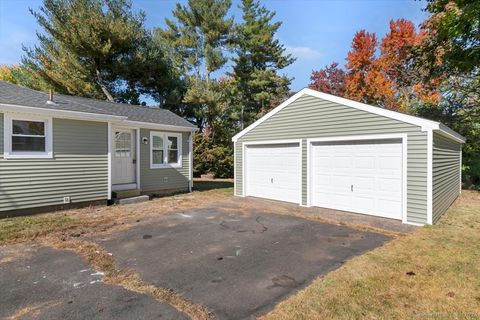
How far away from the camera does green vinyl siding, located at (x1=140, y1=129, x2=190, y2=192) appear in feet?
35.4

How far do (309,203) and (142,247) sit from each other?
5.45m

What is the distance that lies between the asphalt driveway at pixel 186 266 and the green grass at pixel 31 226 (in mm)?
615

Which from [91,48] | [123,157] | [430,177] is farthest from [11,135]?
[91,48]

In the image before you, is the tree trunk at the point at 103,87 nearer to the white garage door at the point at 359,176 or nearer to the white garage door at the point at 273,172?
the white garage door at the point at 273,172

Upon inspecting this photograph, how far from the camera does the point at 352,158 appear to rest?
26.1ft

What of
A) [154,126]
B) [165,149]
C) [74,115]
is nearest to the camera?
[74,115]

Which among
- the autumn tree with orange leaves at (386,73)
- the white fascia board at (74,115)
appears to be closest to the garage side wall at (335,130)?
the white fascia board at (74,115)

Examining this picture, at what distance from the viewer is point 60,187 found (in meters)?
8.06

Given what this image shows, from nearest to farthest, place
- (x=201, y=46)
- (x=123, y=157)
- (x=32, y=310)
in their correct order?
(x=32, y=310) → (x=123, y=157) → (x=201, y=46)

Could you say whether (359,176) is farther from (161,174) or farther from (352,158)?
(161,174)

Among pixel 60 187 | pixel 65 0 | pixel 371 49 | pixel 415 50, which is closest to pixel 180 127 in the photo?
pixel 60 187

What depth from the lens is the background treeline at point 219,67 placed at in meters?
16.4

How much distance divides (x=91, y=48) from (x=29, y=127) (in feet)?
38.1

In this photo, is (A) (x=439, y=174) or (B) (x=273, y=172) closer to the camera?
(A) (x=439, y=174)
